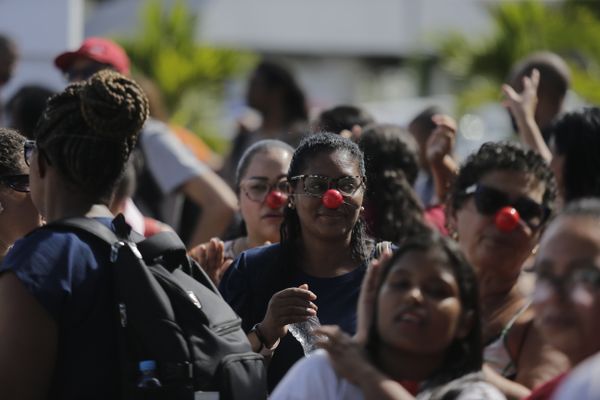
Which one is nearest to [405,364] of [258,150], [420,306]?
[420,306]

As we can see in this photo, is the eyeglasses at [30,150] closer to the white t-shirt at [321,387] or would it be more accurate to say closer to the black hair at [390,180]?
the white t-shirt at [321,387]

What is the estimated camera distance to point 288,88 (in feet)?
28.6

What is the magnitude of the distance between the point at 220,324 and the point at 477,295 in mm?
801

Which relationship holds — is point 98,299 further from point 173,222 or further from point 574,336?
point 173,222

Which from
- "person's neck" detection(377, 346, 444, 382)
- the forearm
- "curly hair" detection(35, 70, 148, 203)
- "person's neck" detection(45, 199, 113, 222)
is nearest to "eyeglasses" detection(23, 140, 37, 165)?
"curly hair" detection(35, 70, 148, 203)

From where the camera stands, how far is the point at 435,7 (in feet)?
99.1

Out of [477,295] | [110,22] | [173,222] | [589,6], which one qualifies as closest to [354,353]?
[477,295]

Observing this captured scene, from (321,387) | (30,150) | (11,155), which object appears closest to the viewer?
(321,387)

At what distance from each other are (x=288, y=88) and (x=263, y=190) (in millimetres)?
3034

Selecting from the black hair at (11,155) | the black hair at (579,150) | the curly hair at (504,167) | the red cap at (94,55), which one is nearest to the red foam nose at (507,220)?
the curly hair at (504,167)

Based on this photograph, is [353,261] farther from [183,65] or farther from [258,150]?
[183,65]

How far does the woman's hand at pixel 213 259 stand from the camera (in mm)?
5084

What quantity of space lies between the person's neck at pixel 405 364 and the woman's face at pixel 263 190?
226cm

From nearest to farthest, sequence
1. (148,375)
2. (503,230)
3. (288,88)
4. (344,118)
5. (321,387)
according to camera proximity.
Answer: (321,387)
(148,375)
(503,230)
(344,118)
(288,88)
